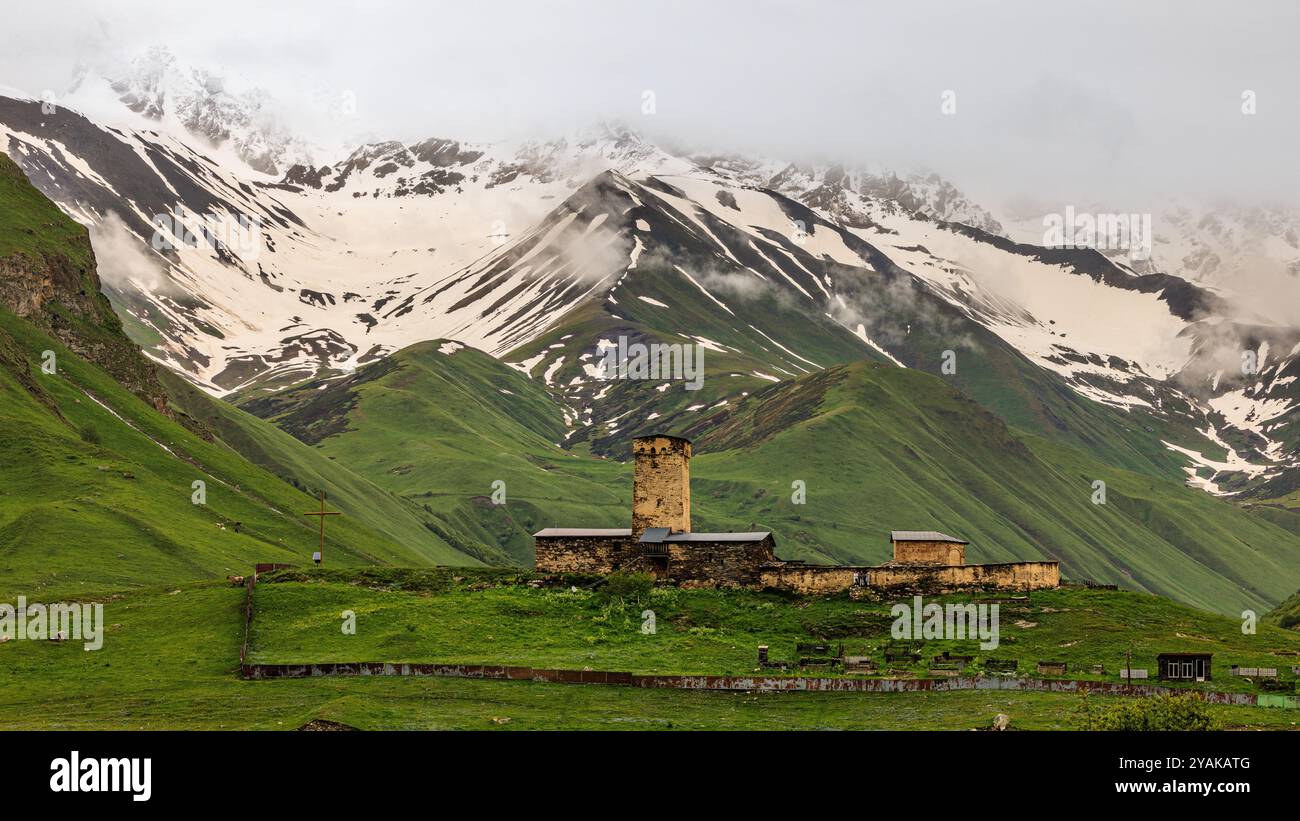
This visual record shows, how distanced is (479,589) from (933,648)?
3073cm

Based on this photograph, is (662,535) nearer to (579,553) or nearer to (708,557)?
(708,557)

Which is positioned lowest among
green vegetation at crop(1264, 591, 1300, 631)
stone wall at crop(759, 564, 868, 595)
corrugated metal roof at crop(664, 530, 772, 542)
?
green vegetation at crop(1264, 591, 1300, 631)

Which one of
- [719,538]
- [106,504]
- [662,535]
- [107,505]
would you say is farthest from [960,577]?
[106,504]

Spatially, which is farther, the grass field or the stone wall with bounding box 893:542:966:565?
the stone wall with bounding box 893:542:966:565

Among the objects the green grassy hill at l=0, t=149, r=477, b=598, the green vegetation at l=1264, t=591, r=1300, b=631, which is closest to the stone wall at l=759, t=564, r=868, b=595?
the green grassy hill at l=0, t=149, r=477, b=598

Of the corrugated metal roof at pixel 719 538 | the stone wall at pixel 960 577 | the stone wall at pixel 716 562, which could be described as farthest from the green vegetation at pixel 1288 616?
the stone wall at pixel 716 562

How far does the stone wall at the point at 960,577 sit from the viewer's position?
91.9m

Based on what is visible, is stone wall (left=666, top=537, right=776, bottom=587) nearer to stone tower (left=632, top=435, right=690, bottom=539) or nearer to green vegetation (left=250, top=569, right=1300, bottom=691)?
green vegetation (left=250, top=569, right=1300, bottom=691)

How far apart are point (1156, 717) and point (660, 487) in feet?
172

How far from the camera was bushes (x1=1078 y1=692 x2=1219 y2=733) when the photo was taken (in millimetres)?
53719

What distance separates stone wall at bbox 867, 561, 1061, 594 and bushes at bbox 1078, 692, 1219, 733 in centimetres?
3494

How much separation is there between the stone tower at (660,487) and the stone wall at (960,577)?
1577 centimetres

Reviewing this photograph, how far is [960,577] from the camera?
92438 mm
